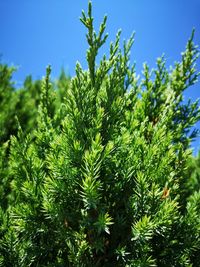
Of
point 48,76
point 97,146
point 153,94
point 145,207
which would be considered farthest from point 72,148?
point 153,94

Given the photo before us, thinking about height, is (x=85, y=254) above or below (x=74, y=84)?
below

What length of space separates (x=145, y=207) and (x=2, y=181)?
9.88 feet

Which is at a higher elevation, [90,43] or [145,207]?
[90,43]

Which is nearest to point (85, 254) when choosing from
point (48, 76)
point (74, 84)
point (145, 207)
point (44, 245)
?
point (44, 245)

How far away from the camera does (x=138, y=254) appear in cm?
336

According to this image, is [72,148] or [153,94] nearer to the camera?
[72,148]

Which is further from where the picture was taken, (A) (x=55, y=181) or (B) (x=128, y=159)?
(B) (x=128, y=159)

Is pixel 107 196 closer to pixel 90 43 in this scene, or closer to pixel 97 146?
pixel 97 146

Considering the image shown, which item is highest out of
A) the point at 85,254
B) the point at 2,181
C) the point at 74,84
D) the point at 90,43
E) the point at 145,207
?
the point at 90,43

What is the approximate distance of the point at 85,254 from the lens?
335 centimetres

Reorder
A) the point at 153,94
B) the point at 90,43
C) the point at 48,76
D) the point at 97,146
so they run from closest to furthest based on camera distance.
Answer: the point at 97,146
the point at 90,43
the point at 48,76
the point at 153,94

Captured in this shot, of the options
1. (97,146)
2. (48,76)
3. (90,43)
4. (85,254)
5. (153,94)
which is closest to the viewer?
(97,146)

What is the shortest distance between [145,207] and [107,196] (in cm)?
58

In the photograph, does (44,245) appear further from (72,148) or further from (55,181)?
(72,148)
